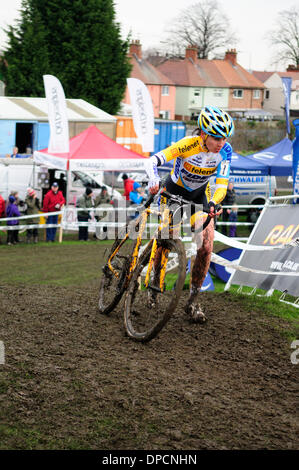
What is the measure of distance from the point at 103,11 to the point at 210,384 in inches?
1757

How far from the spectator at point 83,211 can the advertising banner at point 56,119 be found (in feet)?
5.72

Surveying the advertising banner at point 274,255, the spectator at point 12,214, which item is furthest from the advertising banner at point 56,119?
the advertising banner at point 274,255

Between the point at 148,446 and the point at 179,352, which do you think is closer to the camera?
the point at 148,446

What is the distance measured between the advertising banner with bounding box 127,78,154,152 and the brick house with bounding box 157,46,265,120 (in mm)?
64052

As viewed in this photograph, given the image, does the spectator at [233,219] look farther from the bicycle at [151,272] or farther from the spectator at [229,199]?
→ the bicycle at [151,272]

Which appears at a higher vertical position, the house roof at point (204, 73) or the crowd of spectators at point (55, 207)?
the house roof at point (204, 73)

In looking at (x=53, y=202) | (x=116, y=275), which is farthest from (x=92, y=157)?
(x=116, y=275)

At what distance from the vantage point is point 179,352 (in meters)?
6.29

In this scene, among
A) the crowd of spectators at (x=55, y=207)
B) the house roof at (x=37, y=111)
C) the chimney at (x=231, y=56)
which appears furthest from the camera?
the chimney at (x=231, y=56)

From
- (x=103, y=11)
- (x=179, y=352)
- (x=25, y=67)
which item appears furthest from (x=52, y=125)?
(x=103, y=11)

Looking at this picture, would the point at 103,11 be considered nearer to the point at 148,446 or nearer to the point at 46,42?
the point at 46,42

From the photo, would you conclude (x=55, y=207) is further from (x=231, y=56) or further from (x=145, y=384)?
(x=231, y=56)

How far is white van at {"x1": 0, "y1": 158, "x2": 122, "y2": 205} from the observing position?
2214 cm

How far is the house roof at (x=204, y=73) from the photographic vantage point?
88.5 m
